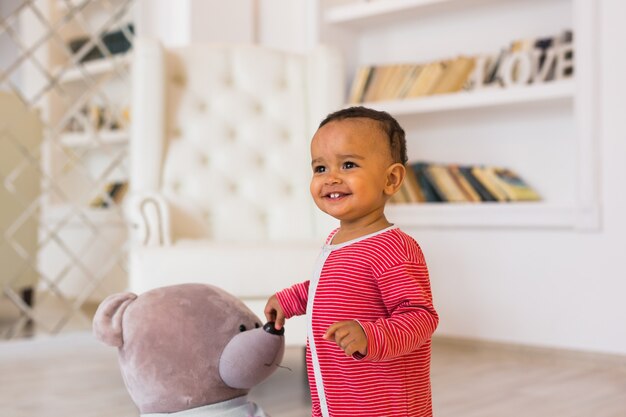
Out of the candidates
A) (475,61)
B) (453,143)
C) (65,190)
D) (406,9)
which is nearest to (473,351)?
(453,143)

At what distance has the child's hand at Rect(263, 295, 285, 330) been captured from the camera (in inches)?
52.0

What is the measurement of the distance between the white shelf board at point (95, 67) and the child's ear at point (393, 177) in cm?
295

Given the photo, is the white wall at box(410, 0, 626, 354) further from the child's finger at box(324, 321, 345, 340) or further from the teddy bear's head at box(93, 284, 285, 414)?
the child's finger at box(324, 321, 345, 340)

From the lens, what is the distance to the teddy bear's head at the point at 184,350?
1512 millimetres

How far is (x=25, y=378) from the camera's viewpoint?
2.48 meters

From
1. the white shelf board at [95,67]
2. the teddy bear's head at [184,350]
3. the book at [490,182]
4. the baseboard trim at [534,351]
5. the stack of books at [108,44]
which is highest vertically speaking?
the teddy bear's head at [184,350]

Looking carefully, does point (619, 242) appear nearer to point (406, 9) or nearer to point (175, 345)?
point (406, 9)

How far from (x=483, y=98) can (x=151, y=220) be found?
151cm

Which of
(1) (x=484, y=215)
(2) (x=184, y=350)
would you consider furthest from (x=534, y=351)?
(2) (x=184, y=350)

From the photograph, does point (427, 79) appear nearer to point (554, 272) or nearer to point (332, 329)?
point (554, 272)

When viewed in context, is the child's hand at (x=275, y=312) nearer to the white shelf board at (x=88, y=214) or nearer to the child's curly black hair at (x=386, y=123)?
the child's curly black hair at (x=386, y=123)

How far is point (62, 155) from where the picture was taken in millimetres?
4008

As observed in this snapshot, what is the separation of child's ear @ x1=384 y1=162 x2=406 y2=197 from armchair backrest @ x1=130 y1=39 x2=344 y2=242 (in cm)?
139

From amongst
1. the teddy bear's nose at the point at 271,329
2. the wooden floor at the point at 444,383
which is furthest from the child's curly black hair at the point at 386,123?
the wooden floor at the point at 444,383
